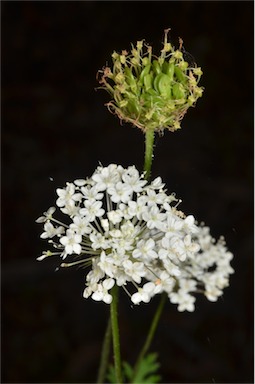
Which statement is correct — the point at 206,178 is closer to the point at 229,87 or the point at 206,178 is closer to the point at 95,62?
the point at 229,87

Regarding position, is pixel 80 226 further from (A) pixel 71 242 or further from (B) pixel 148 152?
(B) pixel 148 152

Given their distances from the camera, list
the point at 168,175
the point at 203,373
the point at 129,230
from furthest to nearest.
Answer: the point at 168,175 → the point at 203,373 → the point at 129,230

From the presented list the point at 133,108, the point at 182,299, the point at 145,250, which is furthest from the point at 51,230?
the point at 182,299

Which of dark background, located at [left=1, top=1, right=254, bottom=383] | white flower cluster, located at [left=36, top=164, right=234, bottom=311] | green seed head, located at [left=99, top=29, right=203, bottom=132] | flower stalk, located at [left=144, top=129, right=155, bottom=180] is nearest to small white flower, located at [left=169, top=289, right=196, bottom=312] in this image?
white flower cluster, located at [left=36, top=164, right=234, bottom=311]

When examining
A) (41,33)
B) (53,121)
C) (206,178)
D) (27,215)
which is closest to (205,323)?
(206,178)

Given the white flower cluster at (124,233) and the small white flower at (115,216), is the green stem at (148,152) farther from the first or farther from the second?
the small white flower at (115,216)

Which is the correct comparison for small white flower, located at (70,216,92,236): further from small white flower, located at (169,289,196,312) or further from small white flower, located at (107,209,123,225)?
small white flower, located at (169,289,196,312)
